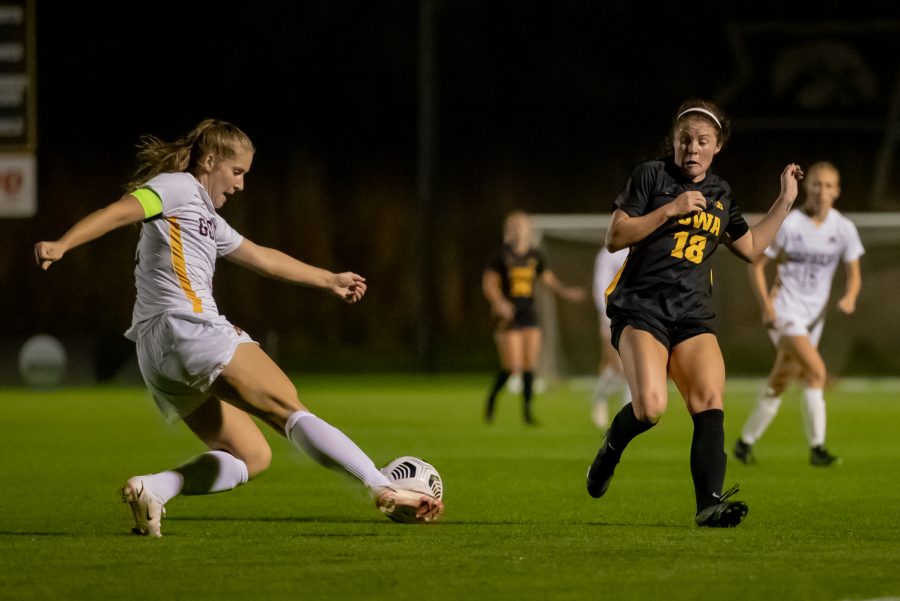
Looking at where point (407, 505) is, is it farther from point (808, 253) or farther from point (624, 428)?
point (808, 253)

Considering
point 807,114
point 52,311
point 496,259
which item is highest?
point 807,114

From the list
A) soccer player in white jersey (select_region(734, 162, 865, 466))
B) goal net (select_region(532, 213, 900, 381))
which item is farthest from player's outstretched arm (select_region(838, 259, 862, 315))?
goal net (select_region(532, 213, 900, 381))

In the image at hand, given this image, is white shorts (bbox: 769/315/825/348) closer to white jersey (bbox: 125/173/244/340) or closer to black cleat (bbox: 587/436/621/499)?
black cleat (bbox: 587/436/621/499)

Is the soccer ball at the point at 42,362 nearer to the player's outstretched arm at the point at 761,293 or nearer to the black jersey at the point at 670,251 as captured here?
the player's outstretched arm at the point at 761,293

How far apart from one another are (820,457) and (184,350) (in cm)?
571

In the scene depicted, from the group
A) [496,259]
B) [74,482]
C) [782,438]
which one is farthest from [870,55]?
[74,482]

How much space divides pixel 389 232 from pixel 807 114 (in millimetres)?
7424

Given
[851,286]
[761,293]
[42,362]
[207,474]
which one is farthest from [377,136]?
[207,474]

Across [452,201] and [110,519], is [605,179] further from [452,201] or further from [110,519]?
[110,519]

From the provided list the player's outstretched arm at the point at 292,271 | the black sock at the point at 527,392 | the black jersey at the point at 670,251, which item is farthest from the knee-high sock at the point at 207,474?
the black sock at the point at 527,392

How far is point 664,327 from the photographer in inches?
283

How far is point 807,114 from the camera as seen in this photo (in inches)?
971

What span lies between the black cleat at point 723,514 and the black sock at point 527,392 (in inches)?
317

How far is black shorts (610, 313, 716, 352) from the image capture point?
716 centimetres
